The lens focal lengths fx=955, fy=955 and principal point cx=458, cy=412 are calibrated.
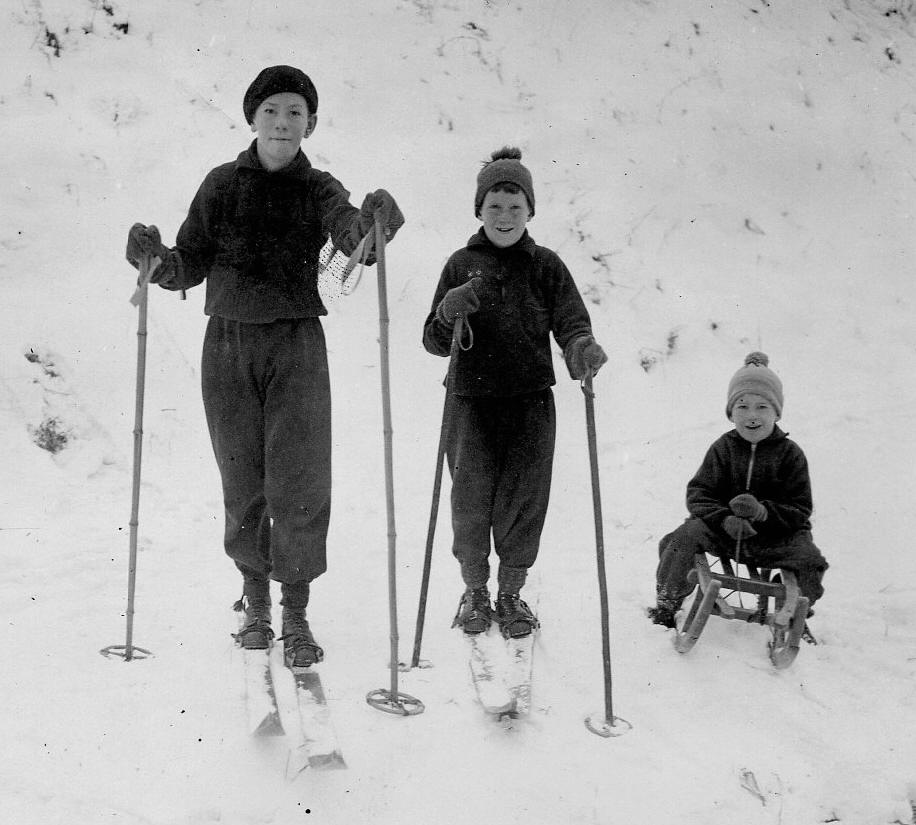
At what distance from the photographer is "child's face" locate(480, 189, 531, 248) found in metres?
3.92

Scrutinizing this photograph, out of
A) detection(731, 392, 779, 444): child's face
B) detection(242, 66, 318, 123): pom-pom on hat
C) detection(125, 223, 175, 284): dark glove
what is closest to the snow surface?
detection(731, 392, 779, 444): child's face

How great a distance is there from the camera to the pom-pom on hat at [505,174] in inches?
155

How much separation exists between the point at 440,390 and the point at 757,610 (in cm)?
302

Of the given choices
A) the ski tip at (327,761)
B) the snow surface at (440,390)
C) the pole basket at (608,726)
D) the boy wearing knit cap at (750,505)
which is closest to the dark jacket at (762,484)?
the boy wearing knit cap at (750,505)

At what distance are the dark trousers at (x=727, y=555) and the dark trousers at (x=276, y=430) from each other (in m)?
1.50

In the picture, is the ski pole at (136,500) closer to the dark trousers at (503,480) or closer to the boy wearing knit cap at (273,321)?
the boy wearing knit cap at (273,321)

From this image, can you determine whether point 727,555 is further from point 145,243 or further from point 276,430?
point 145,243

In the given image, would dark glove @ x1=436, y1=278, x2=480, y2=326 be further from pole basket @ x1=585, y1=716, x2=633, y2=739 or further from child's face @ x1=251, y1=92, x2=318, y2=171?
pole basket @ x1=585, y1=716, x2=633, y2=739

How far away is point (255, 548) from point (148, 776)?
110 centimetres

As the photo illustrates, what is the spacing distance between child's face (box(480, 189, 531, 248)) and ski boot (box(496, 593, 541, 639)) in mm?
1494

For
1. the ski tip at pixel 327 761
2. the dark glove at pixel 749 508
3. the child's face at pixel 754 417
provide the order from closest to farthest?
the ski tip at pixel 327 761, the dark glove at pixel 749 508, the child's face at pixel 754 417

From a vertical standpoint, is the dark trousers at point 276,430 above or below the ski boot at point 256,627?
above

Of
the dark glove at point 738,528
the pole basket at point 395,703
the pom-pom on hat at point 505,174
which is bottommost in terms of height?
the pole basket at point 395,703

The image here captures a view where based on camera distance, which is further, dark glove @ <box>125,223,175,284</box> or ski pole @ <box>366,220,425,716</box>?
dark glove @ <box>125,223,175,284</box>
